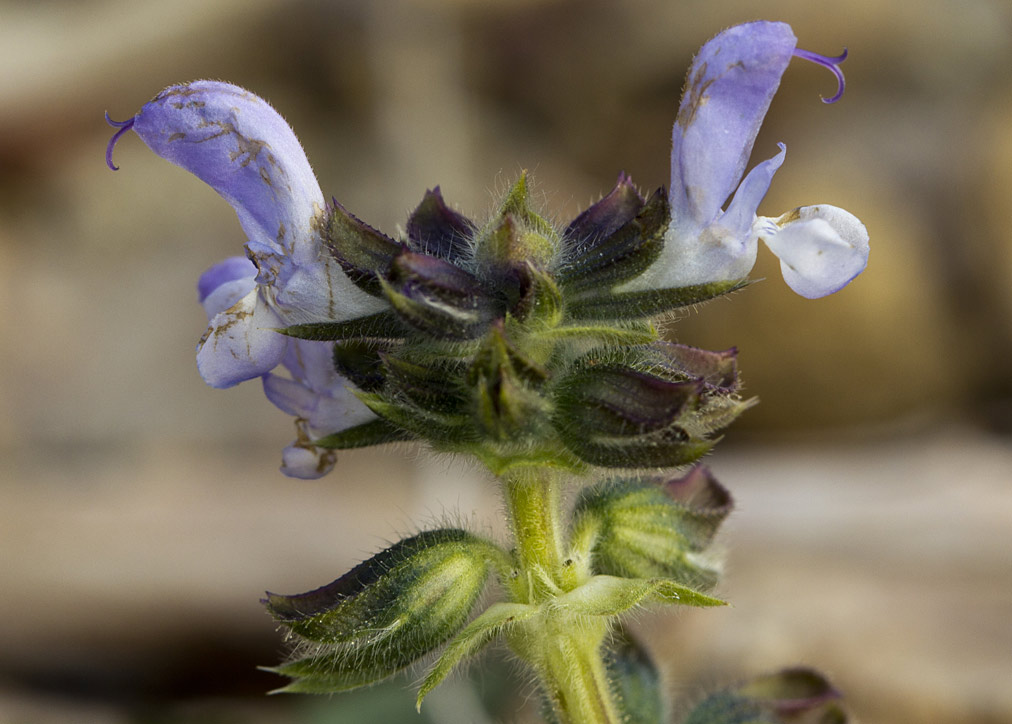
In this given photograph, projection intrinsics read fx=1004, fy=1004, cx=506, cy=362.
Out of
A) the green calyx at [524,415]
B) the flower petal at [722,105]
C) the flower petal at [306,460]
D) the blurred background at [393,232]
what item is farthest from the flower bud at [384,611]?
the blurred background at [393,232]

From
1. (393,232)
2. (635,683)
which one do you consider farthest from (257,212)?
(393,232)

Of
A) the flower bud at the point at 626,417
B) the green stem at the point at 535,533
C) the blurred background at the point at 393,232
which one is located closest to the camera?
the flower bud at the point at 626,417

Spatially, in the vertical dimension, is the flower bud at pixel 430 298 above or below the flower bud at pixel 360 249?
below

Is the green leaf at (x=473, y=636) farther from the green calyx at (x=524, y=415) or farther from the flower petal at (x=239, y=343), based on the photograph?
the flower petal at (x=239, y=343)

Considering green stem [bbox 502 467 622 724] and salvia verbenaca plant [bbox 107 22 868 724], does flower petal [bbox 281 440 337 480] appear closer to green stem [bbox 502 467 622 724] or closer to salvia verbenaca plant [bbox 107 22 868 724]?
salvia verbenaca plant [bbox 107 22 868 724]

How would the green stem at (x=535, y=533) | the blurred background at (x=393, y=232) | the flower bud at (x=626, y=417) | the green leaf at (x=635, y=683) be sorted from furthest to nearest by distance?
the blurred background at (x=393, y=232) < the green leaf at (x=635, y=683) < the green stem at (x=535, y=533) < the flower bud at (x=626, y=417)

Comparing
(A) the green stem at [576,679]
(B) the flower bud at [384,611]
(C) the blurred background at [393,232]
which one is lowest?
(A) the green stem at [576,679]
